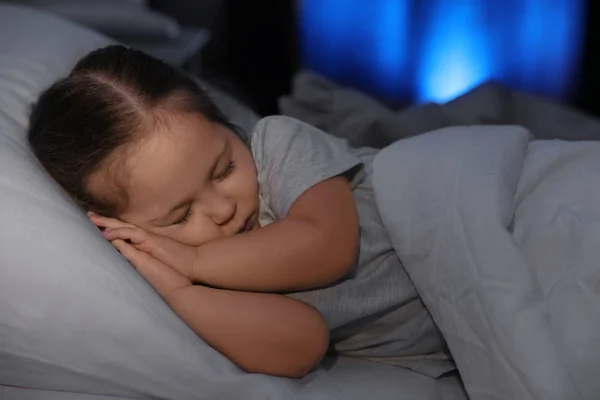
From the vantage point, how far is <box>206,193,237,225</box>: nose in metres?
0.96

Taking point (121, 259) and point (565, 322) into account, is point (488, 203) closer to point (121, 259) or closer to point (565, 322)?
point (565, 322)

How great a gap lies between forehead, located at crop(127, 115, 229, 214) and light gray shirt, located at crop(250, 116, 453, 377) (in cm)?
11

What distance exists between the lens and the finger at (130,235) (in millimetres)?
927

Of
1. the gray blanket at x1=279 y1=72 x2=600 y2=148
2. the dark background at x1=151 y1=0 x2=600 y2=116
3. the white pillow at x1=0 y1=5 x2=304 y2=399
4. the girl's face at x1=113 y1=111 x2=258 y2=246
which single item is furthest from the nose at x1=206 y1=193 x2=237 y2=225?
the dark background at x1=151 y1=0 x2=600 y2=116

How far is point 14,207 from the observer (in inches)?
33.2

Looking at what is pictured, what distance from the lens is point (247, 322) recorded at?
2.90 ft

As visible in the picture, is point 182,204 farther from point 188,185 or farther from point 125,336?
point 125,336

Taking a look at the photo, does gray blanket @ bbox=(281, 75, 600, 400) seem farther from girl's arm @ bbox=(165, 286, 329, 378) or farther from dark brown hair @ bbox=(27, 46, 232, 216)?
dark brown hair @ bbox=(27, 46, 232, 216)

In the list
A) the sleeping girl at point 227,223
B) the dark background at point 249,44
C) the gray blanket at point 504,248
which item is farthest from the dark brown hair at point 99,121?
the dark background at point 249,44

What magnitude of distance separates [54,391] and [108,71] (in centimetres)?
36

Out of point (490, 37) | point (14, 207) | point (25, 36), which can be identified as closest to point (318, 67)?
point (490, 37)

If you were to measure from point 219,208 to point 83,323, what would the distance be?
218 millimetres

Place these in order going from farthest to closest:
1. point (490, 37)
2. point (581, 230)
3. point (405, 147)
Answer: point (490, 37) < point (405, 147) < point (581, 230)

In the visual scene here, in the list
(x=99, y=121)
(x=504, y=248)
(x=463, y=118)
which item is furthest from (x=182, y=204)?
(x=463, y=118)
